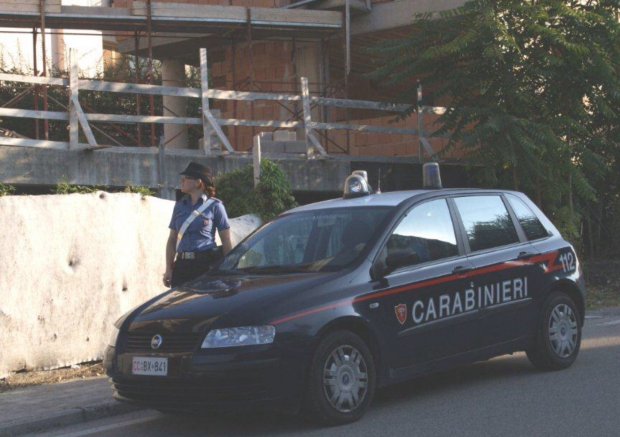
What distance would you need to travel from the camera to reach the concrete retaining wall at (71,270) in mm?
9367

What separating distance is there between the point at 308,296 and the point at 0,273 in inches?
145

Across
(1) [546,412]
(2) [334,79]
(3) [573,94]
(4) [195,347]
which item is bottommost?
(1) [546,412]

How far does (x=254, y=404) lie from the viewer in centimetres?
653

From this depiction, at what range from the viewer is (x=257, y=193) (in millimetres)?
12578

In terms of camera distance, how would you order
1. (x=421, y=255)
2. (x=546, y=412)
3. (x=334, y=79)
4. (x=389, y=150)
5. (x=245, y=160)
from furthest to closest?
(x=334, y=79), (x=389, y=150), (x=245, y=160), (x=421, y=255), (x=546, y=412)

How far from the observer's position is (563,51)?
15.6 m

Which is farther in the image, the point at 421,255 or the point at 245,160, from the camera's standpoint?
the point at 245,160

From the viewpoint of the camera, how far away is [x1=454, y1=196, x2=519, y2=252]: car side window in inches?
328

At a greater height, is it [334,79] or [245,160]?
[334,79]

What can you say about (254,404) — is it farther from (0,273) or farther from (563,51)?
(563,51)

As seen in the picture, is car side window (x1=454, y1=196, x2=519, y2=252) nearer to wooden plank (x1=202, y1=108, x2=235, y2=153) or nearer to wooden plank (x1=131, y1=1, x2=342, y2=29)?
wooden plank (x1=202, y1=108, x2=235, y2=153)

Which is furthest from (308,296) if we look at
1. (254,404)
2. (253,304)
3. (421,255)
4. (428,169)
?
(428,169)

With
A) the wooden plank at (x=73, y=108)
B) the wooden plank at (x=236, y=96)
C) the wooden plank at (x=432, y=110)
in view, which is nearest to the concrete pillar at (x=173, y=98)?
the wooden plank at (x=432, y=110)

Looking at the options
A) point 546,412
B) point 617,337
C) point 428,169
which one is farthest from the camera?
point 617,337
